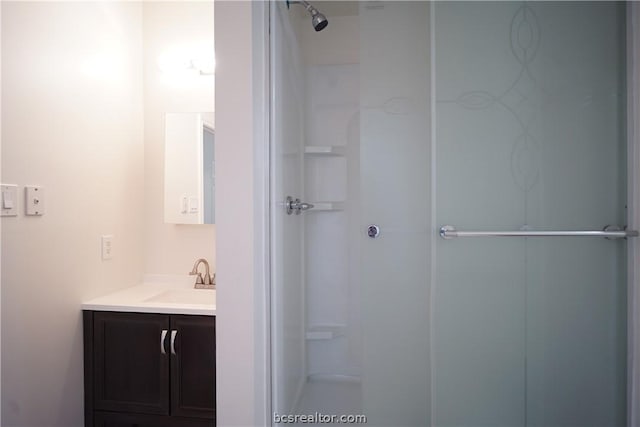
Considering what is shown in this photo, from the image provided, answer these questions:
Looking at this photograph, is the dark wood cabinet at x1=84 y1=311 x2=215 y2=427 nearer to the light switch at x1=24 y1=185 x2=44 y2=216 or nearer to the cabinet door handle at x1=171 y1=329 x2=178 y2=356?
the cabinet door handle at x1=171 y1=329 x2=178 y2=356

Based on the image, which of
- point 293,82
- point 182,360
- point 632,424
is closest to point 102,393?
point 182,360

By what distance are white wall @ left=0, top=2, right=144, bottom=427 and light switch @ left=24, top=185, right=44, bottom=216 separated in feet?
0.10

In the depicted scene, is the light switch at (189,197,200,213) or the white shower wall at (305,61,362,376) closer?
the white shower wall at (305,61,362,376)

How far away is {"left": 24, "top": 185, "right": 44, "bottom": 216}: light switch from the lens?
1477 mm

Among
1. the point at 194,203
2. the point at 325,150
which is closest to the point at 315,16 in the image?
the point at 325,150

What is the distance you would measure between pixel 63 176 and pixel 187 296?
844 millimetres

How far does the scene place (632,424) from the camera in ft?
4.98

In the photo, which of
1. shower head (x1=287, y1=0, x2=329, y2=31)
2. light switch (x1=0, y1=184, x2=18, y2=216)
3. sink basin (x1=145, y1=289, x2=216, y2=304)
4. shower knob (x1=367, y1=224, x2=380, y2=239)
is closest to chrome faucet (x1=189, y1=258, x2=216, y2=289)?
sink basin (x1=145, y1=289, x2=216, y2=304)

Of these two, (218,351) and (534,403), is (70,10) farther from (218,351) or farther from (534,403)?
(534,403)

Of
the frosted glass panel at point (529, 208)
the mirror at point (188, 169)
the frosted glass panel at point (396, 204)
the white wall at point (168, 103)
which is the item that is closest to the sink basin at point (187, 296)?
the white wall at point (168, 103)

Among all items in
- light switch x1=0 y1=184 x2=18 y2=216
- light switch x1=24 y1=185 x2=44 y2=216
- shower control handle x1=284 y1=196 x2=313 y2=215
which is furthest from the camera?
shower control handle x1=284 y1=196 x2=313 y2=215

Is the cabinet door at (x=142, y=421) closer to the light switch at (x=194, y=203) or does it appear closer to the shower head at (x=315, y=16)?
the light switch at (x=194, y=203)

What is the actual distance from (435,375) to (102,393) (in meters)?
1.52

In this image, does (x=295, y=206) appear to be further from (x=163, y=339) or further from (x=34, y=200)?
(x=34, y=200)
